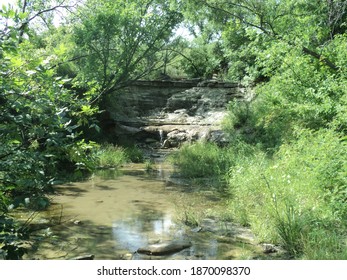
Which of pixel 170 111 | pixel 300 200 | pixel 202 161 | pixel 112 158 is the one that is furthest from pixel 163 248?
pixel 170 111

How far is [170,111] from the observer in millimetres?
21250

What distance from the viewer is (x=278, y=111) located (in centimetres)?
1175

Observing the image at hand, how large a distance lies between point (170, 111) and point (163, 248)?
16690 millimetres

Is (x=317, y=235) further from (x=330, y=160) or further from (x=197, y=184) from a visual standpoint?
(x=197, y=184)

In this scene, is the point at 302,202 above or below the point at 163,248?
above

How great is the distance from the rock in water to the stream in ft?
0.19

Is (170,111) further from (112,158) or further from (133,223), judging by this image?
(133,223)

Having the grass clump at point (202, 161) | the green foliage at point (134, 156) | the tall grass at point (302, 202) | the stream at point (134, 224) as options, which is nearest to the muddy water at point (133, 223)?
the stream at point (134, 224)

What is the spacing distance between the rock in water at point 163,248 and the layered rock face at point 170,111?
30.6 feet

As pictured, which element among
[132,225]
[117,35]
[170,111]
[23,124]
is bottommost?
[132,225]

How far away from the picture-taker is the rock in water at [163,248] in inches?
188

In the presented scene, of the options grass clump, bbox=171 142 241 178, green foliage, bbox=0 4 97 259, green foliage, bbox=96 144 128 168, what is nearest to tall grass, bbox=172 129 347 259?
grass clump, bbox=171 142 241 178

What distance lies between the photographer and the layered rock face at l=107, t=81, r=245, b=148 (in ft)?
55.9

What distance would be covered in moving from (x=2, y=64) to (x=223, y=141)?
1182 centimetres
